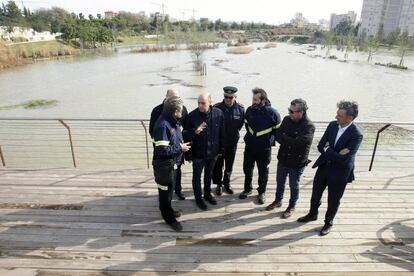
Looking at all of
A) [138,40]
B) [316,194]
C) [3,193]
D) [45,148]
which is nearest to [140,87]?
[45,148]

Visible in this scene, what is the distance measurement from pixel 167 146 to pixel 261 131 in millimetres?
1245

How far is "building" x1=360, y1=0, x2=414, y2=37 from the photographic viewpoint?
316ft

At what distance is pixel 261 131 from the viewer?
3711mm

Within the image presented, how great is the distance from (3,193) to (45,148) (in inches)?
246

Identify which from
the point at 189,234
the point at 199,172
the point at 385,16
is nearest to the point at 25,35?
the point at 199,172

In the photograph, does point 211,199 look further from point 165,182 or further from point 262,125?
point 262,125

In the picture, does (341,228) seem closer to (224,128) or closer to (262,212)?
(262,212)

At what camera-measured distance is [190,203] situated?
13.0 feet

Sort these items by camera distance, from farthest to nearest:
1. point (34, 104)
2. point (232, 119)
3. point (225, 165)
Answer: point (34, 104)
point (225, 165)
point (232, 119)

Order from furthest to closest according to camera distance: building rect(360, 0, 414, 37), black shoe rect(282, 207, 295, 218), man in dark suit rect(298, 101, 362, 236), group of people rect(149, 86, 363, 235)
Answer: building rect(360, 0, 414, 37)
black shoe rect(282, 207, 295, 218)
group of people rect(149, 86, 363, 235)
man in dark suit rect(298, 101, 362, 236)

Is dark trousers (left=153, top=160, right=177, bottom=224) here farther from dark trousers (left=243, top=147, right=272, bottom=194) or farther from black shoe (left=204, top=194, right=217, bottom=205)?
dark trousers (left=243, top=147, right=272, bottom=194)

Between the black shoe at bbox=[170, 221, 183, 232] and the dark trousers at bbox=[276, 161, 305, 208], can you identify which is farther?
the dark trousers at bbox=[276, 161, 305, 208]

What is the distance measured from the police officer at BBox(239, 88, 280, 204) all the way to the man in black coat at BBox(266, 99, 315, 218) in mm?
185

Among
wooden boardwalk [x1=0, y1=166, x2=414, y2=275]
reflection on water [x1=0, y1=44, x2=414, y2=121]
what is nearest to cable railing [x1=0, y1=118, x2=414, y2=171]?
wooden boardwalk [x1=0, y1=166, x2=414, y2=275]
